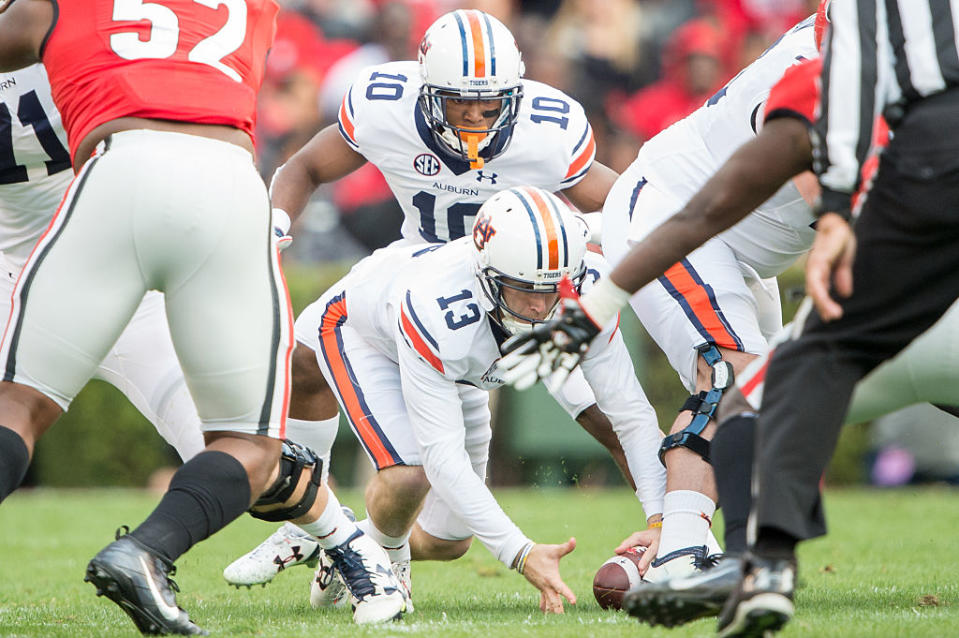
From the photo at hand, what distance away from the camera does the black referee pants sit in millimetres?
2857

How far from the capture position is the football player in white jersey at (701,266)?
14.1ft

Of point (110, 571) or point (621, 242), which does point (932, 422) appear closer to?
point (621, 242)

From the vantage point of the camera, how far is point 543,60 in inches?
403

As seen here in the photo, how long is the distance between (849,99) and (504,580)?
321 centimetres

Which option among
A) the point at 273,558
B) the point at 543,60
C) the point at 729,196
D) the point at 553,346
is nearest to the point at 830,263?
the point at 729,196

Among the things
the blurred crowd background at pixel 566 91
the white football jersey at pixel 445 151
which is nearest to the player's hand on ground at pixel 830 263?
the white football jersey at pixel 445 151

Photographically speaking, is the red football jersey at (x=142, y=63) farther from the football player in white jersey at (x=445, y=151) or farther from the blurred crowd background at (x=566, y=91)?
the blurred crowd background at (x=566, y=91)

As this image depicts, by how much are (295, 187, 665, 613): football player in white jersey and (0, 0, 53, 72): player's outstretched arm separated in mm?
1567

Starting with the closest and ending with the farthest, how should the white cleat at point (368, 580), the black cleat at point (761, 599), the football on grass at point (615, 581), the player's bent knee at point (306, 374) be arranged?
the black cleat at point (761, 599), the white cleat at point (368, 580), the football on grass at point (615, 581), the player's bent knee at point (306, 374)

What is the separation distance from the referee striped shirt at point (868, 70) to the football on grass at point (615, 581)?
1904 mm

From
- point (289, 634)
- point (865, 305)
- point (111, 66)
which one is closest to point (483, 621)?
point (289, 634)

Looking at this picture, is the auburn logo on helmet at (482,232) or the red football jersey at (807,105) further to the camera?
the auburn logo on helmet at (482,232)

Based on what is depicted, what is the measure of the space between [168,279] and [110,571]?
2.58ft

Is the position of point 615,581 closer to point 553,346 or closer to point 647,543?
point 647,543
